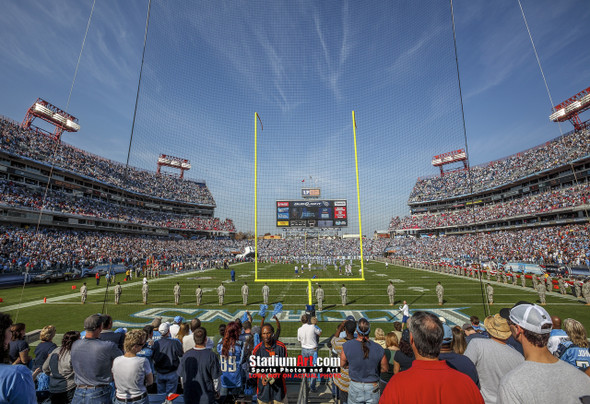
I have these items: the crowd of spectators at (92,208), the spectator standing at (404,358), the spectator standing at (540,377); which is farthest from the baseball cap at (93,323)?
the crowd of spectators at (92,208)

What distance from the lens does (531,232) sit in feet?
118

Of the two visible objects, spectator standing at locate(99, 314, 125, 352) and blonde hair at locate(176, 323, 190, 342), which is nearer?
spectator standing at locate(99, 314, 125, 352)

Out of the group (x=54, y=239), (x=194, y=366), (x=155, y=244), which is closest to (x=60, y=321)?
(x=194, y=366)

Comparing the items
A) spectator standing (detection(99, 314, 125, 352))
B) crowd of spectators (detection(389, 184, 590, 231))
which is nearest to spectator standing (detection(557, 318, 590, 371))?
spectator standing (detection(99, 314, 125, 352))

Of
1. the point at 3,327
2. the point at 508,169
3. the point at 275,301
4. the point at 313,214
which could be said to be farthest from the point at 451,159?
the point at 3,327

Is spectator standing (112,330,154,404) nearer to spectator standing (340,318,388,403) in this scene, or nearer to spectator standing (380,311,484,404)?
spectator standing (340,318,388,403)

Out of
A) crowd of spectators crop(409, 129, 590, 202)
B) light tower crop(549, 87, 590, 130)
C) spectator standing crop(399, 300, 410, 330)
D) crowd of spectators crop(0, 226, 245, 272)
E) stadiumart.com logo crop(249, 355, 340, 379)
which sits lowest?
spectator standing crop(399, 300, 410, 330)

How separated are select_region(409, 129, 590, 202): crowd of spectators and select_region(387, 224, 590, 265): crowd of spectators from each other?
34.1 feet

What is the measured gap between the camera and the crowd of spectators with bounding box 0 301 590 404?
155cm

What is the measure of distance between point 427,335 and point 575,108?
59968mm

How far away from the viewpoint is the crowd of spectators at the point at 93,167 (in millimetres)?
34719

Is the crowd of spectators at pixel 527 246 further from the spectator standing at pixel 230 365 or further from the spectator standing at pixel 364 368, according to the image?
the spectator standing at pixel 230 365

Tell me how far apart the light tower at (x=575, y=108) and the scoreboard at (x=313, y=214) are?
42.1 m

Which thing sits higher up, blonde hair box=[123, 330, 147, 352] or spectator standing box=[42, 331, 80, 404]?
blonde hair box=[123, 330, 147, 352]
